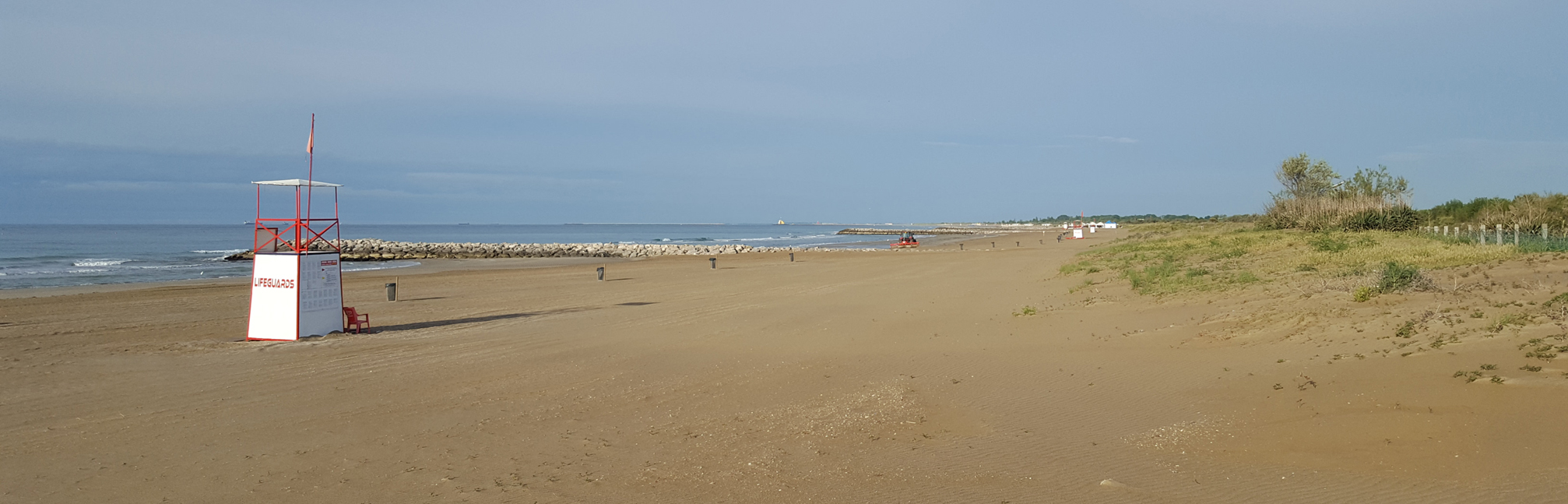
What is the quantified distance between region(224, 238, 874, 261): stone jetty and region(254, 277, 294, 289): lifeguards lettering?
38454 mm

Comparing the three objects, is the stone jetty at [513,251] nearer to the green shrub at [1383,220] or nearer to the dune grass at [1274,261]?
the green shrub at [1383,220]

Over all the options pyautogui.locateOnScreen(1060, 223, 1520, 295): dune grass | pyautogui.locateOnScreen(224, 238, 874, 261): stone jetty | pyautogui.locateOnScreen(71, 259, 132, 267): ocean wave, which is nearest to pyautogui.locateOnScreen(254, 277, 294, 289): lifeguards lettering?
pyautogui.locateOnScreen(1060, 223, 1520, 295): dune grass

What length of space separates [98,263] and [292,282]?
39.1 meters

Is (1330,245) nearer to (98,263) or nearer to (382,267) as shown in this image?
(382,267)

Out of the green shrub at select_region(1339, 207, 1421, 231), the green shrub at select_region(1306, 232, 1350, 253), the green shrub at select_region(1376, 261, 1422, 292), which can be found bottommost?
the green shrub at select_region(1376, 261, 1422, 292)

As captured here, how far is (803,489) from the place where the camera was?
5.43 meters

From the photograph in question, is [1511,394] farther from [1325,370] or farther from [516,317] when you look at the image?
[516,317]

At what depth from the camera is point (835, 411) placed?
761 centimetres

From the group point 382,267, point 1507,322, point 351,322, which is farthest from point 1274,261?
point 382,267

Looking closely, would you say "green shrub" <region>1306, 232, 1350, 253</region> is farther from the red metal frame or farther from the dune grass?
the red metal frame

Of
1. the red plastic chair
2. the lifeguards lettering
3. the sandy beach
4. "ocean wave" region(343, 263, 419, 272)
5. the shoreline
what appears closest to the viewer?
the sandy beach

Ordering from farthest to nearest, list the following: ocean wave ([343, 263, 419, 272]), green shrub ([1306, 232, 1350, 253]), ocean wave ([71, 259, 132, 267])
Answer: ocean wave ([71, 259, 132, 267])
ocean wave ([343, 263, 419, 272])
green shrub ([1306, 232, 1350, 253])

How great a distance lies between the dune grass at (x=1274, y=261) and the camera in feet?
45.9

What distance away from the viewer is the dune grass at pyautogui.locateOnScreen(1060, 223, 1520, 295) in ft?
45.9
